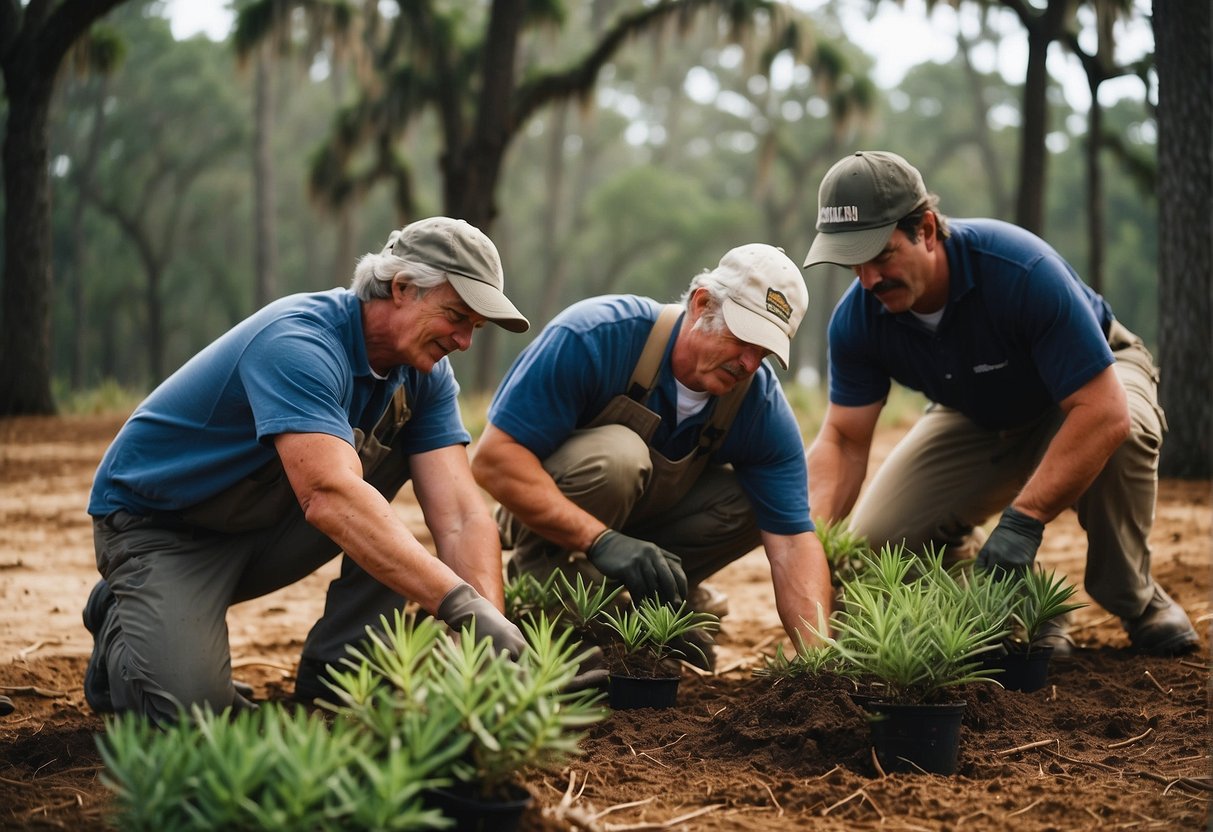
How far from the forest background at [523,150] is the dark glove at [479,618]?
21.1 ft

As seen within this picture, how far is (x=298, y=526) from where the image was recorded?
12.8 feet

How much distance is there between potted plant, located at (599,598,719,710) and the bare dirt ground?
0.09 m

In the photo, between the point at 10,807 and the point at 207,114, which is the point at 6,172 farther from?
the point at 207,114

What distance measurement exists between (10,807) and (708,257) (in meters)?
36.0

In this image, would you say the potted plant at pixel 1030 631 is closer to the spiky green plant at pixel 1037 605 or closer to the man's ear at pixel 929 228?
the spiky green plant at pixel 1037 605

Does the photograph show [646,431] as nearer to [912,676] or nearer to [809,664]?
[809,664]

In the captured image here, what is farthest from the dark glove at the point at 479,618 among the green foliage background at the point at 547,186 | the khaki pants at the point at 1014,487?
the green foliage background at the point at 547,186

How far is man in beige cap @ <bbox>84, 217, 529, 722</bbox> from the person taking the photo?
3.13 meters

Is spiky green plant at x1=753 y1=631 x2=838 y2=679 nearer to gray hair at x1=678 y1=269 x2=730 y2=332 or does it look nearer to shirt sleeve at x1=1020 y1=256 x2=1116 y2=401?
gray hair at x1=678 y1=269 x2=730 y2=332

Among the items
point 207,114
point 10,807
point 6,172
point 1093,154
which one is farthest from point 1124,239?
point 10,807

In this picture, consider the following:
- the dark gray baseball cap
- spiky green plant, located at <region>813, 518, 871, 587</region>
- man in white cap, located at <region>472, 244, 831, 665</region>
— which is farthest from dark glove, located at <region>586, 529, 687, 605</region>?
the dark gray baseball cap

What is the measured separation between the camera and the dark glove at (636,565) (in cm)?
380

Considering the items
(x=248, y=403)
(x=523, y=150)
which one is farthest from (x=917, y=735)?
(x=523, y=150)

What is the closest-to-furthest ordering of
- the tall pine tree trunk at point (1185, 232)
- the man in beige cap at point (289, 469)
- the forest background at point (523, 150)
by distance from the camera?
the man in beige cap at point (289, 469)
the tall pine tree trunk at point (1185, 232)
the forest background at point (523, 150)
